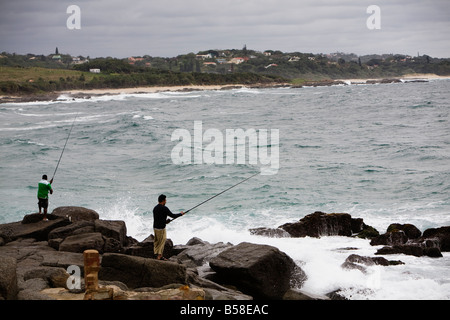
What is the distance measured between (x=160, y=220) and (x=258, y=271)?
6.64ft

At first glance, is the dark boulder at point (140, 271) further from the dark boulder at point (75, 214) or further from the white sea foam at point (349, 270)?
the dark boulder at point (75, 214)

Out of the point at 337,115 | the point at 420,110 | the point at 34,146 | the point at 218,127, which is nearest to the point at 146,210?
the point at 34,146

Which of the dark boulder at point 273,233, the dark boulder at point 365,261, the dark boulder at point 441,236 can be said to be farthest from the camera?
the dark boulder at point 273,233

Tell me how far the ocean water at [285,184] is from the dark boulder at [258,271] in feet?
2.86

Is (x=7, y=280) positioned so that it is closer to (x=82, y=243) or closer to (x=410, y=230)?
(x=82, y=243)

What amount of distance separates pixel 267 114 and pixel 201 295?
4109cm

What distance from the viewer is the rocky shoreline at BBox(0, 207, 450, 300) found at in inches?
291

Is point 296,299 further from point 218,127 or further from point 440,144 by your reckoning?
point 218,127

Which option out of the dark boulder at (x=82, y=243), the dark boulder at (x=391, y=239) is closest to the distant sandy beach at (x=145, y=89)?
the dark boulder at (x=82, y=243)

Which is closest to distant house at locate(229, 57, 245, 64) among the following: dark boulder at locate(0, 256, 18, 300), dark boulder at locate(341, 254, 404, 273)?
dark boulder at locate(341, 254, 404, 273)

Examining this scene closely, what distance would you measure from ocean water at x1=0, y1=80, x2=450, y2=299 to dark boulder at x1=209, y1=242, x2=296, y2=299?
2.86 ft

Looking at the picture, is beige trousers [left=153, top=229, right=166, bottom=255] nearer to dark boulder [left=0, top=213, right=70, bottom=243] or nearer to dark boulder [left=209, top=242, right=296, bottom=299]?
dark boulder [left=209, top=242, right=296, bottom=299]

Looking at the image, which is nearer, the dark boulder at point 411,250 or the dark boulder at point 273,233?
the dark boulder at point 411,250

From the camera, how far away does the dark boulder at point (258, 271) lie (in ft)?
27.8
